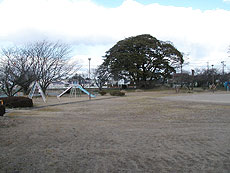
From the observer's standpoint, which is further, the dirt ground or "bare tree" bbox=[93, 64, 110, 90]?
"bare tree" bbox=[93, 64, 110, 90]

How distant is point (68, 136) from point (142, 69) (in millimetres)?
45484

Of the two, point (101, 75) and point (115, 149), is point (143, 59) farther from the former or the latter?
point (115, 149)

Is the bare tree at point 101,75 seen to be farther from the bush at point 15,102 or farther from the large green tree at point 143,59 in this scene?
the bush at point 15,102

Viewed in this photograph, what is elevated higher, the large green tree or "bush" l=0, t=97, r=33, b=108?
the large green tree

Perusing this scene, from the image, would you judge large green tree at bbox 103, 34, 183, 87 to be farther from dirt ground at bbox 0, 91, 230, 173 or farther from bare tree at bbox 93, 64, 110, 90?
dirt ground at bbox 0, 91, 230, 173

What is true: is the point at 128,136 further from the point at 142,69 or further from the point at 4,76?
the point at 142,69

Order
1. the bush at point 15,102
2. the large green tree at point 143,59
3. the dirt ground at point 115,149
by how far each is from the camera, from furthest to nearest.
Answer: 1. the large green tree at point 143,59
2. the bush at point 15,102
3. the dirt ground at point 115,149

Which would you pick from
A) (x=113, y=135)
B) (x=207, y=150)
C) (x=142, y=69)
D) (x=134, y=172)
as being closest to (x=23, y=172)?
(x=134, y=172)

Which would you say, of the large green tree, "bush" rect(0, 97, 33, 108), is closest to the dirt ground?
"bush" rect(0, 97, 33, 108)

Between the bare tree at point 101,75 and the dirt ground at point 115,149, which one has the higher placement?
the bare tree at point 101,75

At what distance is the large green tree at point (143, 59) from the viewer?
47312 mm

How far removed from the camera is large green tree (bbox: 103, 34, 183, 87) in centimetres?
4731

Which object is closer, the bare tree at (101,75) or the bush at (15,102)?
the bush at (15,102)

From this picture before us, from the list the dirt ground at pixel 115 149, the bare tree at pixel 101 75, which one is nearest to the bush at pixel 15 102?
the dirt ground at pixel 115 149
